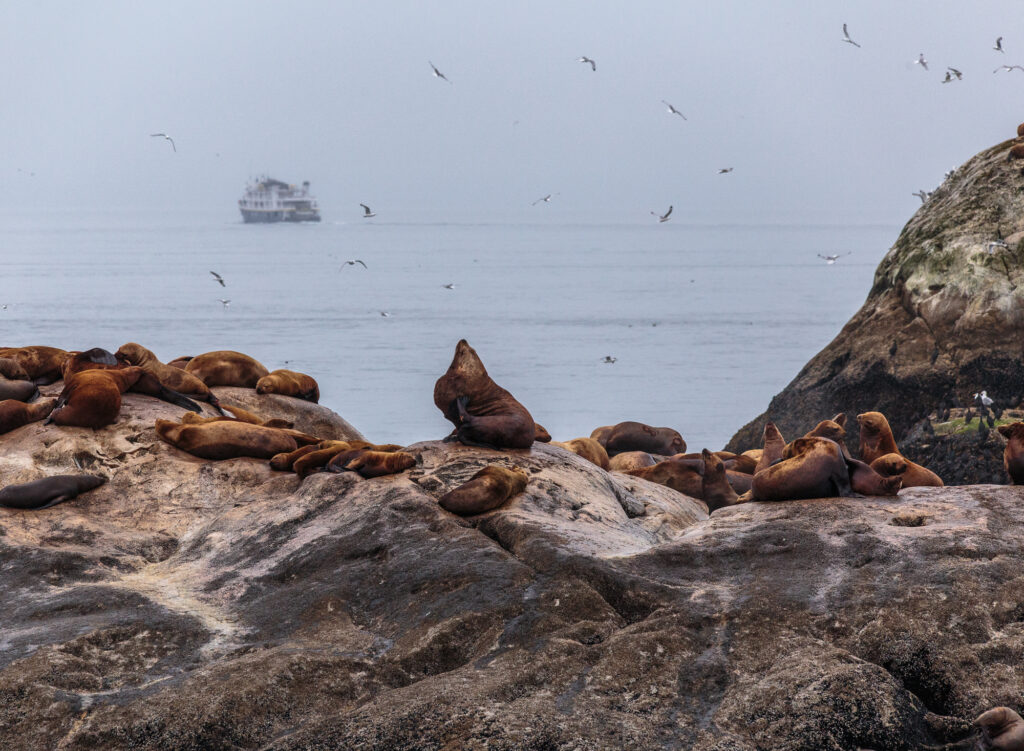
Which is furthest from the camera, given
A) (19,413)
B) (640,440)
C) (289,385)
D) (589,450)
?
(640,440)

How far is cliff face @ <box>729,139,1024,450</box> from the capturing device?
37.0 feet

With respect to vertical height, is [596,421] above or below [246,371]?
below

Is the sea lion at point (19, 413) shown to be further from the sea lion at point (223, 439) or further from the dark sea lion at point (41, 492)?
the dark sea lion at point (41, 492)

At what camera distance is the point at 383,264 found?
59.8 meters

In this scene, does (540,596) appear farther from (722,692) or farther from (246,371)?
(246,371)

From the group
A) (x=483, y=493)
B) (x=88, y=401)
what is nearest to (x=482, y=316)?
(x=88, y=401)

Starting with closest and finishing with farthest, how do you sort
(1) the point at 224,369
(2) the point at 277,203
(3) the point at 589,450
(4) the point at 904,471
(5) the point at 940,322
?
(4) the point at 904,471 < (3) the point at 589,450 < (1) the point at 224,369 < (5) the point at 940,322 < (2) the point at 277,203

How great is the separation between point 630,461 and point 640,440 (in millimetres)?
1406

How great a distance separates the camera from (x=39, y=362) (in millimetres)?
10172

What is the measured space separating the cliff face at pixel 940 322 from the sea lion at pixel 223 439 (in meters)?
6.71

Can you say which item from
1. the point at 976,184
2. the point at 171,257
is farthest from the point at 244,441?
the point at 171,257

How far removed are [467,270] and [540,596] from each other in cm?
5061

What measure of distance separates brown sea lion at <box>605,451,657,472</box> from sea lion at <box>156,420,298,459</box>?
3827 millimetres

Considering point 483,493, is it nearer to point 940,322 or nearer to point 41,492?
point 41,492
